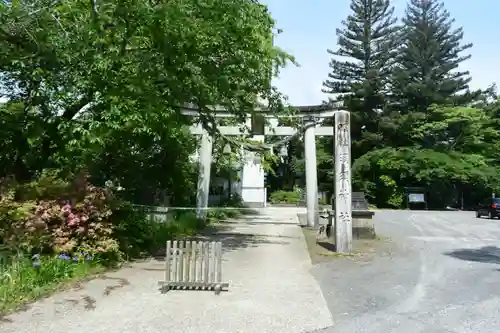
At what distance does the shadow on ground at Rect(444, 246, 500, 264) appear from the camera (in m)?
12.2

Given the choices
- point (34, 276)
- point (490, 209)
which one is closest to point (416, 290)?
point (34, 276)

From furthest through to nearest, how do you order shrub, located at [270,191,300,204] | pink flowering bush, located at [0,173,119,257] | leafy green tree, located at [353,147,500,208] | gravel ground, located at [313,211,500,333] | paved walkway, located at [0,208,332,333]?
shrub, located at [270,191,300,204] → leafy green tree, located at [353,147,500,208] → pink flowering bush, located at [0,173,119,257] → gravel ground, located at [313,211,500,333] → paved walkway, located at [0,208,332,333]

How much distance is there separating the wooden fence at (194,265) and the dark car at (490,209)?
1135 inches

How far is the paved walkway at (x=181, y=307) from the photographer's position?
624 centimetres

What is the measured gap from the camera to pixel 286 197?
5188 centimetres

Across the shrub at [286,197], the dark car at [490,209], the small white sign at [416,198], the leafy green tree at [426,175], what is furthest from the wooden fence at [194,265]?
the shrub at [286,197]

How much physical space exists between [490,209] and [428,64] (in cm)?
2213

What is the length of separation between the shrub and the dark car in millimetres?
19958

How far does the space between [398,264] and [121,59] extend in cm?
780

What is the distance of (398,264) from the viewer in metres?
11.5

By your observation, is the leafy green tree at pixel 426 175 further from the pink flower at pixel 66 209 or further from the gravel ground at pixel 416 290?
the pink flower at pixel 66 209

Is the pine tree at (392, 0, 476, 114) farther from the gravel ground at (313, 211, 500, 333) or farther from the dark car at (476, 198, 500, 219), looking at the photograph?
the gravel ground at (313, 211, 500, 333)

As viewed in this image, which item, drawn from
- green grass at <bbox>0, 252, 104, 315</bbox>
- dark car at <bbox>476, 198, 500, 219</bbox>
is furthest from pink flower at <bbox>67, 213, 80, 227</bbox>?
dark car at <bbox>476, 198, 500, 219</bbox>

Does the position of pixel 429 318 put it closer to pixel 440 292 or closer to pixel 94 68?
pixel 440 292
